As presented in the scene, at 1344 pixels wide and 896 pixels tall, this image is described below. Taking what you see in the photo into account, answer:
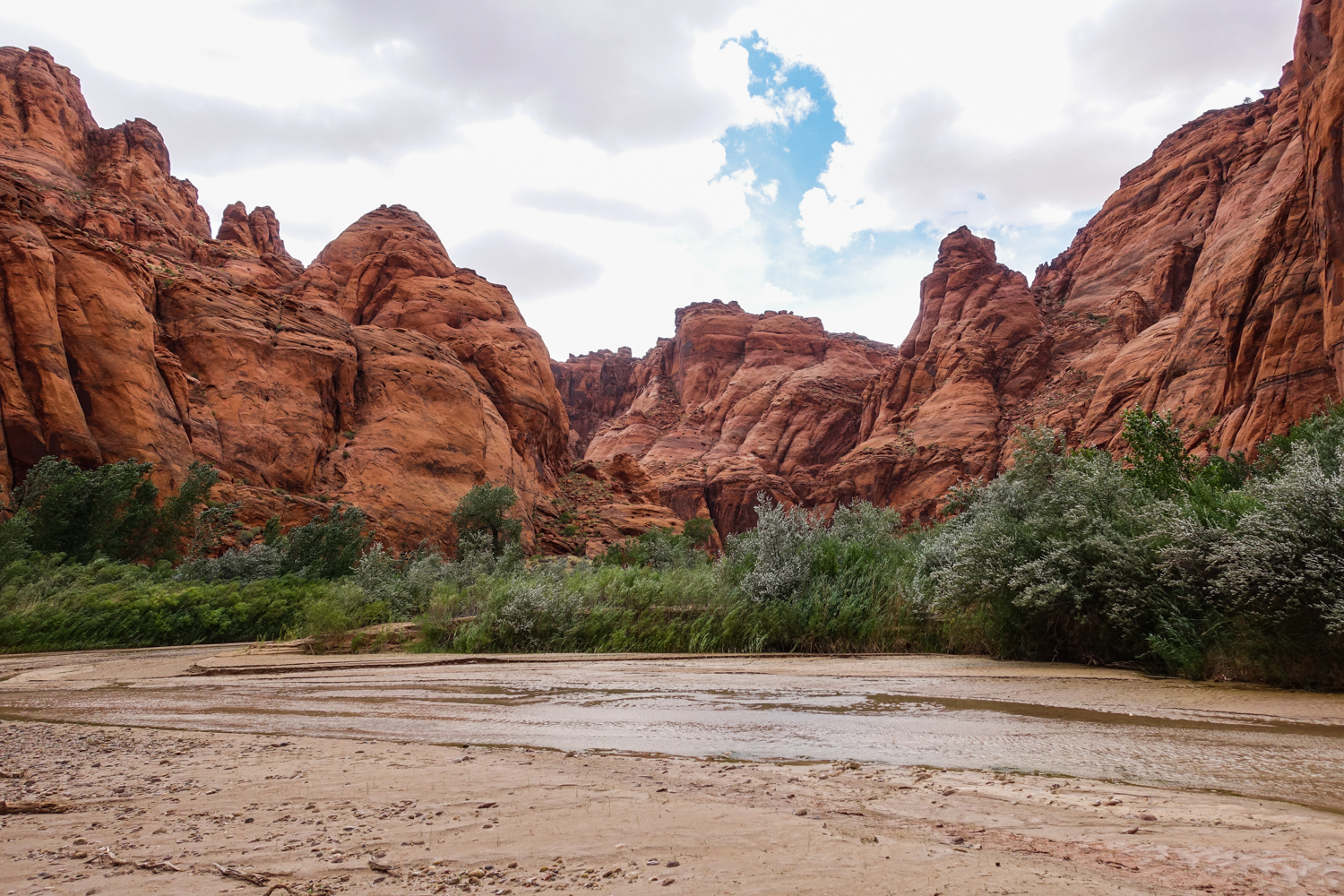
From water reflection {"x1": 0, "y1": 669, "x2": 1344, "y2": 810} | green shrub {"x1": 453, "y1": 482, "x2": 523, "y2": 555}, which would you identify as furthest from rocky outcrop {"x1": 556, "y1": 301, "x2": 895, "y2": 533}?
water reflection {"x1": 0, "y1": 669, "x2": 1344, "y2": 810}

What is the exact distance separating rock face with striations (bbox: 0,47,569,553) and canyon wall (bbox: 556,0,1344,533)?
28265 millimetres

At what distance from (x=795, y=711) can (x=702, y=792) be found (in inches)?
89.0

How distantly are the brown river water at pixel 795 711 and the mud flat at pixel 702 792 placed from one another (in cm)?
4

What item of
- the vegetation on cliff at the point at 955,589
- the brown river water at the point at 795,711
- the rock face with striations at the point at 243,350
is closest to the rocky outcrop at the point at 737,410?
the rock face with striations at the point at 243,350

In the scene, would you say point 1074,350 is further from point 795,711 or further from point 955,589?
point 795,711

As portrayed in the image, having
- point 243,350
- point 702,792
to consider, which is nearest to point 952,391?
point 243,350

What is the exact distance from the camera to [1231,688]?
496 centimetres

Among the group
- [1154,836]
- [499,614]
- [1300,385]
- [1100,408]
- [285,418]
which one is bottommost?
[499,614]

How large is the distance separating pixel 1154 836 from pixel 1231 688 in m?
4.09

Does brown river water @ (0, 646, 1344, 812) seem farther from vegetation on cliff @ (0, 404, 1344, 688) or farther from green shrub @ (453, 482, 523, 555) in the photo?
green shrub @ (453, 482, 523, 555)

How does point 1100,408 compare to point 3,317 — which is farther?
point 1100,408

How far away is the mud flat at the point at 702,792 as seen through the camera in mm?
1796

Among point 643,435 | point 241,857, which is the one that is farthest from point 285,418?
point 643,435

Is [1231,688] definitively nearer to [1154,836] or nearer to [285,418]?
[1154,836]
